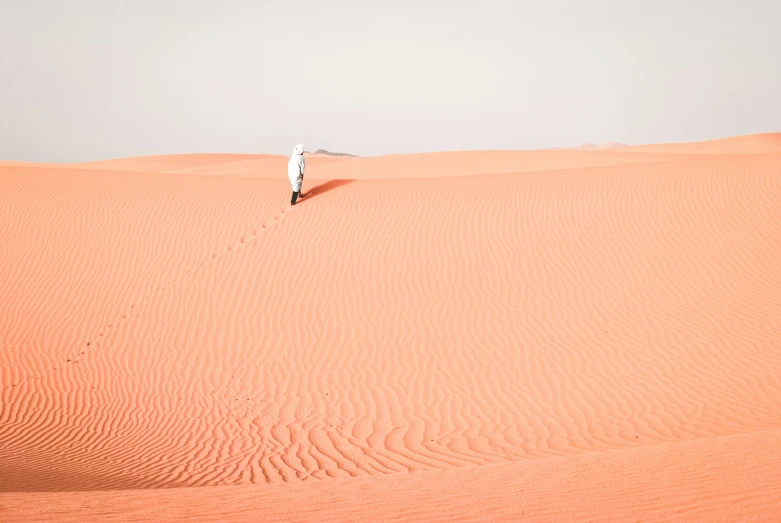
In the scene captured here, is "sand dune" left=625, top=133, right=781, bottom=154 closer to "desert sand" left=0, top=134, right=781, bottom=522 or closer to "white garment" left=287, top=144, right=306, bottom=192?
"desert sand" left=0, top=134, right=781, bottom=522

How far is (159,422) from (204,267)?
5409mm

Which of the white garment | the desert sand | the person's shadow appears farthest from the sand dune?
the white garment

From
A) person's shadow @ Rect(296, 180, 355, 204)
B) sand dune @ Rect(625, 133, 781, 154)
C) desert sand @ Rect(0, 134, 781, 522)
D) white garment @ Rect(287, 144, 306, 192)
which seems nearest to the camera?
desert sand @ Rect(0, 134, 781, 522)

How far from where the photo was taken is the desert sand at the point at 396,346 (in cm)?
456

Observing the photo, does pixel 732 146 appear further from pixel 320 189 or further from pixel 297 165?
pixel 297 165

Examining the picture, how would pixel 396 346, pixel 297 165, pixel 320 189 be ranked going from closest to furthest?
pixel 396 346, pixel 297 165, pixel 320 189

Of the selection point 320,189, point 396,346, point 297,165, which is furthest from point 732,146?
point 396,346

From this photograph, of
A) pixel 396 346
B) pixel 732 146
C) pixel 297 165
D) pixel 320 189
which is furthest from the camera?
pixel 732 146

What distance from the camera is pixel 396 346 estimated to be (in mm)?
10219

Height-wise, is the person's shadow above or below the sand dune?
below

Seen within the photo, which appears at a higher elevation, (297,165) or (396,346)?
(297,165)

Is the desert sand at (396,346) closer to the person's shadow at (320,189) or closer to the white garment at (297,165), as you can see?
the person's shadow at (320,189)

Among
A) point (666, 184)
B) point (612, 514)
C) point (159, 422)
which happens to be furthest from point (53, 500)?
point (666, 184)

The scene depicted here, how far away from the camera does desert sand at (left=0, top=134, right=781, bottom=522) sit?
4.56 meters
